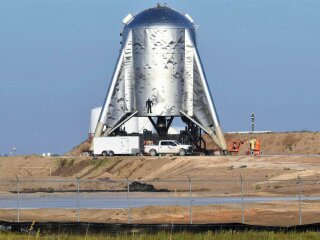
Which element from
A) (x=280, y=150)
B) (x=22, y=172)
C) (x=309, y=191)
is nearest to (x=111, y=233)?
(x=309, y=191)

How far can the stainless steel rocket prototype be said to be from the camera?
104375 millimetres

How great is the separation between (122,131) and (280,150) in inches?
793

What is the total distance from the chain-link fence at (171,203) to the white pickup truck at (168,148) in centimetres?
2239

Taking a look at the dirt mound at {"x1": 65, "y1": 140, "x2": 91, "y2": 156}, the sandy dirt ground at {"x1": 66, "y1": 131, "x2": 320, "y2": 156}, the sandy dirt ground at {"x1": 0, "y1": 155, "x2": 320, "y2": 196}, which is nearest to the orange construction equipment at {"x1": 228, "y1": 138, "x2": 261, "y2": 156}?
the sandy dirt ground at {"x1": 66, "y1": 131, "x2": 320, "y2": 156}

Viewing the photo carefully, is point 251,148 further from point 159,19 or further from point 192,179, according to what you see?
point 192,179

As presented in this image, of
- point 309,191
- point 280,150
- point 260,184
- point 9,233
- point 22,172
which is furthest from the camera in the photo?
point 280,150

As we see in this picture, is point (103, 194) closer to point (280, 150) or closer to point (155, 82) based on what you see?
point (155, 82)

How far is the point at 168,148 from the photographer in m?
105

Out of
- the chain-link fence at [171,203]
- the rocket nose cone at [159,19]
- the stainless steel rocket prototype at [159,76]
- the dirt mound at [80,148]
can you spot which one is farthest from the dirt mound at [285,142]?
the chain-link fence at [171,203]

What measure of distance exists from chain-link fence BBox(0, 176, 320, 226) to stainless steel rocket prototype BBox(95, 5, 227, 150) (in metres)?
24.4

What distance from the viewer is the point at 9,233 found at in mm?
38000

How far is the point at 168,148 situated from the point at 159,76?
6882 mm

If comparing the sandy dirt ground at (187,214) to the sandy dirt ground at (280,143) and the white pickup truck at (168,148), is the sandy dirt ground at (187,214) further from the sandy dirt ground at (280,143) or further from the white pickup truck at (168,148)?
the sandy dirt ground at (280,143)

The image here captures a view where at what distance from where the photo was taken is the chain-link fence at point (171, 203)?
51625 mm
